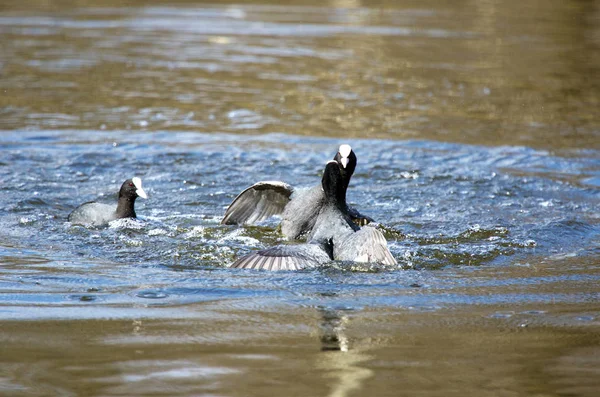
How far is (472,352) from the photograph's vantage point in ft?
11.2

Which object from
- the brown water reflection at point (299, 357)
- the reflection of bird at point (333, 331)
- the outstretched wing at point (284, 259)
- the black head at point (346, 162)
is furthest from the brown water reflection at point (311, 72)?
the brown water reflection at point (299, 357)

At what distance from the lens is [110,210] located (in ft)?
18.9

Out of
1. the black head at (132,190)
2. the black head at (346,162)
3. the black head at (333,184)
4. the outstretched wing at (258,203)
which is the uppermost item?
the black head at (346,162)

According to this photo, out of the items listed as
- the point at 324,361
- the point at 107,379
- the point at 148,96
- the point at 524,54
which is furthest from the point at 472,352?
the point at 524,54

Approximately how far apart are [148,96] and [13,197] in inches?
153

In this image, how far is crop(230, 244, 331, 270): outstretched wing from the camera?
15.2 ft

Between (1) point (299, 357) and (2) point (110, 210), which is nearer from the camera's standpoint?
(1) point (299, 357)

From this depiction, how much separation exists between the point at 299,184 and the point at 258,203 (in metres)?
0.89

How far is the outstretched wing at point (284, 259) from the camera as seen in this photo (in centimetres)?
464

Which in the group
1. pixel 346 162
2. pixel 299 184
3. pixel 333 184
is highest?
pixel 346 162

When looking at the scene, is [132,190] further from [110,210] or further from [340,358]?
[340,358]

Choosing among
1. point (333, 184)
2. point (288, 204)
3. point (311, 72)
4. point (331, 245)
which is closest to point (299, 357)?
point (331, 245)

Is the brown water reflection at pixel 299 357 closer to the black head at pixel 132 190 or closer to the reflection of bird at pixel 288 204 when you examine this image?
the reflection of bird at pixel 288 204

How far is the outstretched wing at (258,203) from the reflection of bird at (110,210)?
0.58 metres
